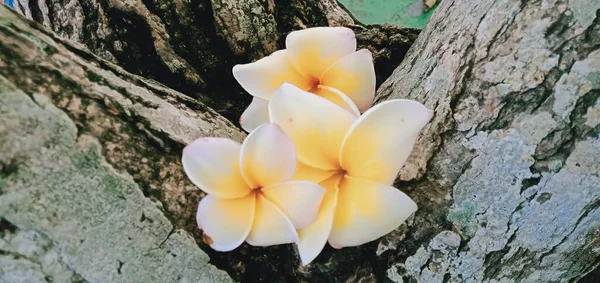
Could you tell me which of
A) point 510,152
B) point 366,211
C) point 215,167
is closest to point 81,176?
point 215,167

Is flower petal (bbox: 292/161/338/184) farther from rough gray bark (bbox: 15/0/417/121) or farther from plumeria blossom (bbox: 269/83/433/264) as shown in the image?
rough gray bark (bbox: 15/0/417/121)

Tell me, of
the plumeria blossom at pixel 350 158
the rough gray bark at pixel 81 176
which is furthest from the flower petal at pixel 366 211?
the rough gray bark at pixel 81 176

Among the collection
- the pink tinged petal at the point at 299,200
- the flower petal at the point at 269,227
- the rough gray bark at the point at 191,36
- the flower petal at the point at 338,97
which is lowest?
the rough gray bark at the point at 191,36

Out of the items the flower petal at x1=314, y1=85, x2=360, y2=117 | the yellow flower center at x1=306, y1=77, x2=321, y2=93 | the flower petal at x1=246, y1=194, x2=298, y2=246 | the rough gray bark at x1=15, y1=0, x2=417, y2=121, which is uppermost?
the flower petal at x1=314, y1=85, x2=360, y2=117

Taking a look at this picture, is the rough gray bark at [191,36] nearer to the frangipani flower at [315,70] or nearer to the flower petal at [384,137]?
the frangipani flower at [315,70]

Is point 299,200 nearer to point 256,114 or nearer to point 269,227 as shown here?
point 269,227

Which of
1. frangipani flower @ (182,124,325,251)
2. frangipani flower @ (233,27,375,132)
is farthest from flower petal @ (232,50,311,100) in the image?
frangipani flower @ (182,124,325,251)

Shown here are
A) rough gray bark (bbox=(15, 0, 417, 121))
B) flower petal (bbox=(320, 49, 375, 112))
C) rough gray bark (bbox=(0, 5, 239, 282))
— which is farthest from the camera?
rough gray bark (bbox=(15, 0, 417, 121))
